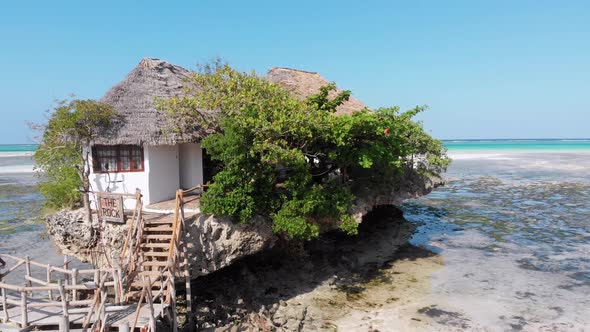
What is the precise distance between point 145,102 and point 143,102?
2.8 inches

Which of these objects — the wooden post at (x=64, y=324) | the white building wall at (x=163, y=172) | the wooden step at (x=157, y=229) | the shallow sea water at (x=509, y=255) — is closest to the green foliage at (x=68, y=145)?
the white building wall at (x=163, y=172)

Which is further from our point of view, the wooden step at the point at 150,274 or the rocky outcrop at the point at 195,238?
the rocky outcrop at the point at 195,238

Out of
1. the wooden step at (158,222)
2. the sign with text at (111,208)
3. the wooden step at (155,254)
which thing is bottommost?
the wooden step at (155,254)

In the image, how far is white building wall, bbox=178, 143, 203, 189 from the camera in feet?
54.9

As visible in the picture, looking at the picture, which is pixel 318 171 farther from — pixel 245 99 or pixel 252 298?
pixel 252 298

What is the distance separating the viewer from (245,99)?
1478cm

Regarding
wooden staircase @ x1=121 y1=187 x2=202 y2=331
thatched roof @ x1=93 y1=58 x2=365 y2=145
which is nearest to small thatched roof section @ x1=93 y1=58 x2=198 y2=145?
thatched roof @ x1=93 y1=58 x2=365 y2=145

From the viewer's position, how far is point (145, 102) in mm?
15500

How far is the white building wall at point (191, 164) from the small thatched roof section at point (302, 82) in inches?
218

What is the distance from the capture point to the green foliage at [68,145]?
14.0m

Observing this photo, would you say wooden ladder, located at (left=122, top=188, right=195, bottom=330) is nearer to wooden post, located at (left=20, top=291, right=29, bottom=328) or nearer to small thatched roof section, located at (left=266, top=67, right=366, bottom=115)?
wooden post, located at (left=20, top=291, right=29, bottom=328)

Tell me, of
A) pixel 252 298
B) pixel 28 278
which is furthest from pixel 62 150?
pixel 252 298

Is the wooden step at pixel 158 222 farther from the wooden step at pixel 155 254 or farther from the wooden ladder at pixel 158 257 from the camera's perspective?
the wooden step at pixel 155 254

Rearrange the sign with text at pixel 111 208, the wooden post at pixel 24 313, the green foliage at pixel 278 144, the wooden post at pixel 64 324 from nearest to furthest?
the wooden post at pixel 64 324 → the wooden post at pixel 24 313 → the sign with text at pixel 111 208 → the green foliage at pixel 278 144
